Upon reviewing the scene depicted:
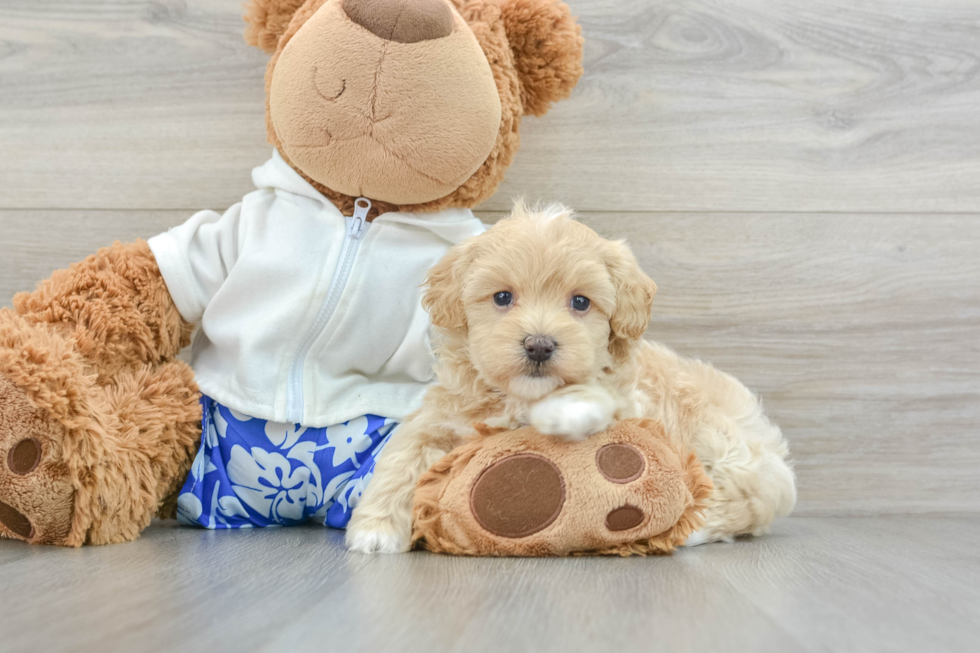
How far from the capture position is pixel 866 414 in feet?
4.40

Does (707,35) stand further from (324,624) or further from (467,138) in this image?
(324,624)

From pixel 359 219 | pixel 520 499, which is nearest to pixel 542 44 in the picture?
pixel 359 219

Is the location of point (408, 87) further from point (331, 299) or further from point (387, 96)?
point (331, 299)

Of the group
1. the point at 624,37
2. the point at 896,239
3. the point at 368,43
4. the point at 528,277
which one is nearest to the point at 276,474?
the point at 528,277

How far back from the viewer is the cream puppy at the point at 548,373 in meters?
0.84

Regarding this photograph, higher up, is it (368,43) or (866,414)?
(368,43)

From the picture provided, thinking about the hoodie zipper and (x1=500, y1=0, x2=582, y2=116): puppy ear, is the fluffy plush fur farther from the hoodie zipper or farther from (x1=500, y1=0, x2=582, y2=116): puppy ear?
(x1=500, y1=0, x2=582, y2=116): puppy ear

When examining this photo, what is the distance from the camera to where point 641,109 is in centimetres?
133

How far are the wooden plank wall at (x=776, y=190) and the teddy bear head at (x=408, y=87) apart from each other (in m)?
0.23

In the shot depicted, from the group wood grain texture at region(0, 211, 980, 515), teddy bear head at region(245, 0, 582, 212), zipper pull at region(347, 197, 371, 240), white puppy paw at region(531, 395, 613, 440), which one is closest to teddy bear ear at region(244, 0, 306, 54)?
teddy bear head at region(245, 0, 582, 212)

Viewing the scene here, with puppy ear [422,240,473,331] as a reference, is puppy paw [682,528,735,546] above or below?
below

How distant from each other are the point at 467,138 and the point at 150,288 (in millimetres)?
490

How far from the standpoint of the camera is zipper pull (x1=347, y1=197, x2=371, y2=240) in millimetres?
1096

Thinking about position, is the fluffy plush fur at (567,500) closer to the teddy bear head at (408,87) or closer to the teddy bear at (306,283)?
the teddy bear at (306,283)
